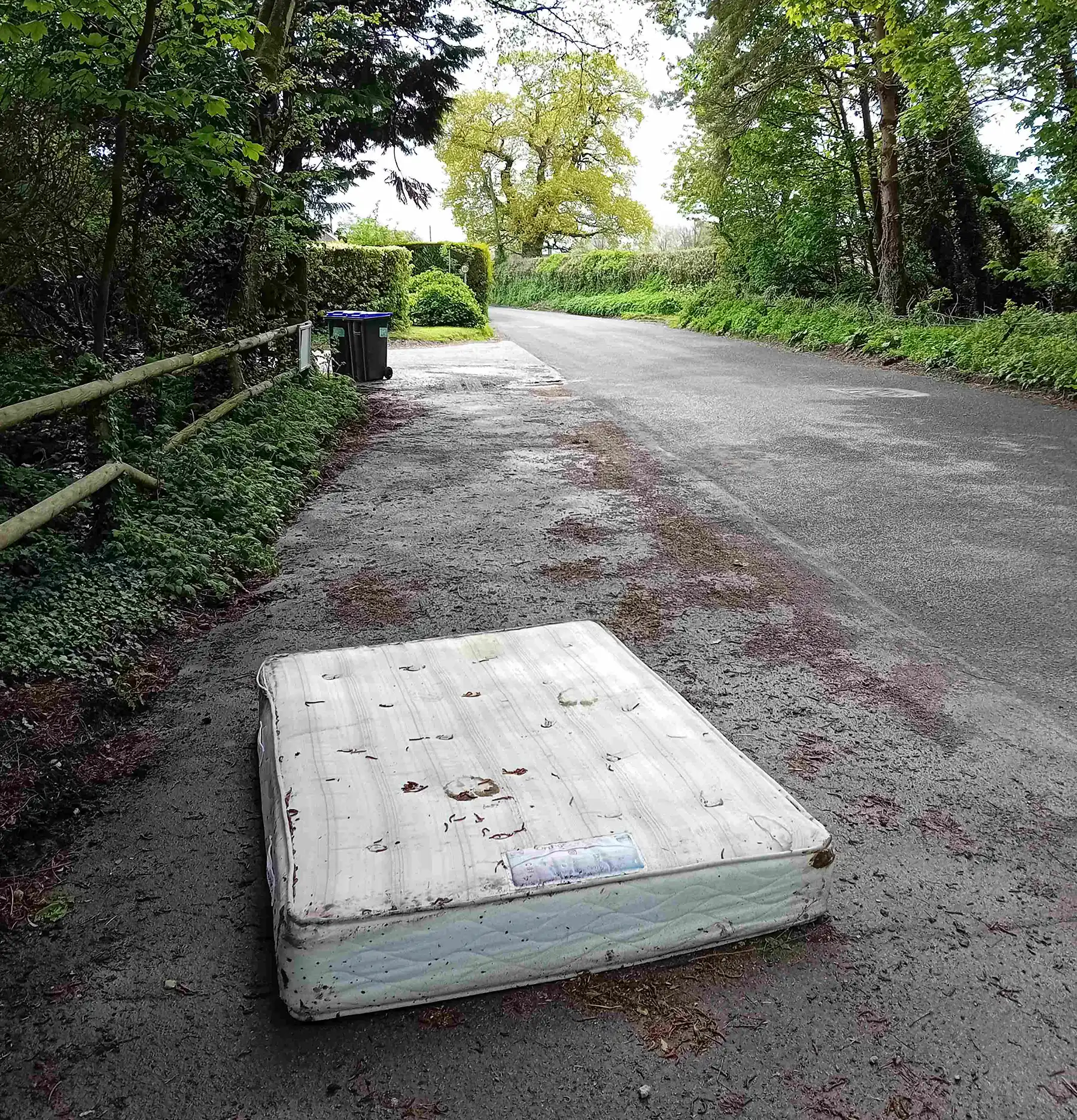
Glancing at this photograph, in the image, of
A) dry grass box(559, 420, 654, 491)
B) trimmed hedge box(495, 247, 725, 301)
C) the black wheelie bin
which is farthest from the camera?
trimmed hedge box(495, 247, 725, 301)

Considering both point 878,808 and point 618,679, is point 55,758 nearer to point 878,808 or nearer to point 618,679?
point 618,679

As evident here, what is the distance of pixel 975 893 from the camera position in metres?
2.39

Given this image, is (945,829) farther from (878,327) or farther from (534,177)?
(534,177)

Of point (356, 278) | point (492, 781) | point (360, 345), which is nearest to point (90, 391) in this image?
point (492, 781)

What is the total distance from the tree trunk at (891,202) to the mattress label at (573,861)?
55.8ft

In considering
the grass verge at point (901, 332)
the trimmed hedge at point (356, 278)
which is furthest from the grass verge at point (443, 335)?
the grass verge at point (901, 332)

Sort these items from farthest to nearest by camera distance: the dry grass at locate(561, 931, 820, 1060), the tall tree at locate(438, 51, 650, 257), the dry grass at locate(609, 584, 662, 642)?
1. the tall tree at locate(438, 51, 650, 257)
2. the dry grass at locate(609, 584, 662, 642)
3. the dry grass at locate(561, 931, 820, 1060)

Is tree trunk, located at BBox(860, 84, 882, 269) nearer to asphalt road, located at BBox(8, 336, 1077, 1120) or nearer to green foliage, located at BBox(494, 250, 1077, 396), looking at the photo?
green foliage, located at BBox(494, 250, 1077, 396)

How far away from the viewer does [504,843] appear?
2.09m

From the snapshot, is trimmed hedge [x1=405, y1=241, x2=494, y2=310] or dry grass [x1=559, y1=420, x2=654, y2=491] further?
trimmed hedge [x1=405, y1=241, x2=494, y2=310]

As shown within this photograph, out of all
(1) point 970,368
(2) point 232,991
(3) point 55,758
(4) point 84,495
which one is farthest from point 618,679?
(1) point 970,368

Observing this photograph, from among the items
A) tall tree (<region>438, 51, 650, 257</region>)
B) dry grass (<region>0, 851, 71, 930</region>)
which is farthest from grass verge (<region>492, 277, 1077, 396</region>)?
tall tree (<region>438, 51, 650, 257</region>)

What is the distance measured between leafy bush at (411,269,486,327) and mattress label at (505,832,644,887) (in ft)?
71.4

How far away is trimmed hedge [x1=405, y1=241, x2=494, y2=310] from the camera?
26.4 metres
